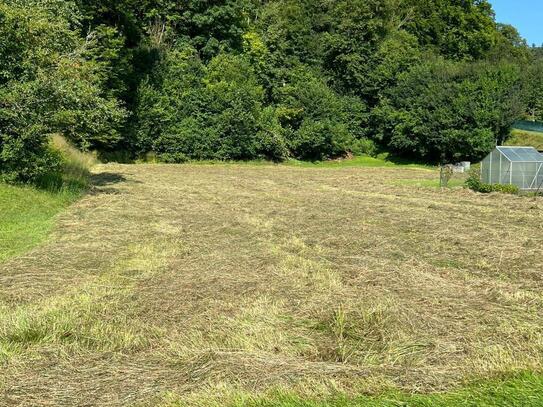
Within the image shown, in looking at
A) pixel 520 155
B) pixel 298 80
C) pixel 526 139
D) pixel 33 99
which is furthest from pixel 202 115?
pixel 526 139

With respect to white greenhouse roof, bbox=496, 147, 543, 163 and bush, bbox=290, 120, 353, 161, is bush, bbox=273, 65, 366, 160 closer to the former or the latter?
bush, bbox=290, 120, 353, 161

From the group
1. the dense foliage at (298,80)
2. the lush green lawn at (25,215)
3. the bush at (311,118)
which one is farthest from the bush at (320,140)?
the lush green lawn at (25,215)

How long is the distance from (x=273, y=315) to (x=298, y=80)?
47.2m

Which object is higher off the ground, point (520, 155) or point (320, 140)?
point (320, 140)

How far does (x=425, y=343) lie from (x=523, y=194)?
19620 mm

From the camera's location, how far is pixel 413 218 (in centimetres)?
1469

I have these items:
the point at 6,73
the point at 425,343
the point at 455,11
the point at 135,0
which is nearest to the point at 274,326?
the point at 425,343

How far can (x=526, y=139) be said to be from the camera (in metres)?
51.2

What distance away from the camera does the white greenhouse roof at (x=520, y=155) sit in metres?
23.3

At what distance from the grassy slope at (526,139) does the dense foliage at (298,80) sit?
147 inches

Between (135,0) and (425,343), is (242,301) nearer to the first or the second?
(425,343)

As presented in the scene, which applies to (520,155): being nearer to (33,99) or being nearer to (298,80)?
(33,99)

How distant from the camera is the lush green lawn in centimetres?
1015

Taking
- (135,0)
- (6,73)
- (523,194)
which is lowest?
(523,194)
